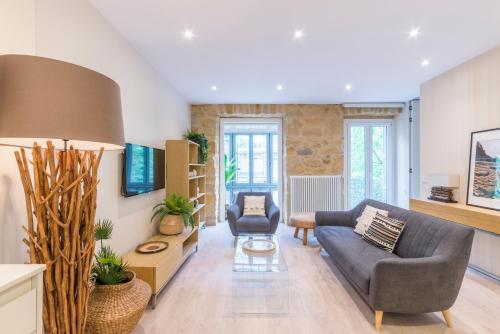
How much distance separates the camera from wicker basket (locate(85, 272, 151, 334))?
151 centimetres

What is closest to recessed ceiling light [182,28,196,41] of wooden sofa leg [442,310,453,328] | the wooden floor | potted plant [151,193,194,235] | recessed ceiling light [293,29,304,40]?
recessed ceiling light [293,29,304,40]

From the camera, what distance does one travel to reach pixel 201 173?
4.70m

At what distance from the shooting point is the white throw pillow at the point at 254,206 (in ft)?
13.7

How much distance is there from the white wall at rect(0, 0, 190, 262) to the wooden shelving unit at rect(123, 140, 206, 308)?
238 mm

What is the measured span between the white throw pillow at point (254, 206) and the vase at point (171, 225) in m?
1.41

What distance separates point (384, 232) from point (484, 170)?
5.13ft

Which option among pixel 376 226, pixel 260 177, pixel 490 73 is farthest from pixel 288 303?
pixel 260 177

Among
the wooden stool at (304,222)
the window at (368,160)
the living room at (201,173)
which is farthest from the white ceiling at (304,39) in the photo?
the wooden stool at (304,222)

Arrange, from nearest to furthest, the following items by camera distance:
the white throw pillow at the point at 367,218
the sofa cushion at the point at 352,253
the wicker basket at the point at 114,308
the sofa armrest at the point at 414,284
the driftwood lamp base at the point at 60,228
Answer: the driftwood lamp base at the point at 60,228, the wicker basket at the point at 114,308, the sofa armrest at the point at 414,284, the sofa cushion at the point at 352,253, the white throw pillow at the point at 367,218

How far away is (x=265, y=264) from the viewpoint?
242cm

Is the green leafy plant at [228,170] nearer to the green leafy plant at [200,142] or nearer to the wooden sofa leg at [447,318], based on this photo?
the green leafy plant at [200,142]

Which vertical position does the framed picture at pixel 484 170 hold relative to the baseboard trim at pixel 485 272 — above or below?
above

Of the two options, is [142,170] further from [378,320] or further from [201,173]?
[378,320]

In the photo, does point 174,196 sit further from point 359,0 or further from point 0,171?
point 359,0
